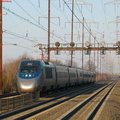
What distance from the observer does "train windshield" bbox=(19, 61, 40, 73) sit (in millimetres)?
26188

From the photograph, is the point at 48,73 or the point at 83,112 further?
the point at 48,73

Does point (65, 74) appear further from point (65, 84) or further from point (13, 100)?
point (13, 100)

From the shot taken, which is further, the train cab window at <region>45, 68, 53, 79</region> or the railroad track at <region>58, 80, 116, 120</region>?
the train cab window at <region>45, 68, 53, 79</region>

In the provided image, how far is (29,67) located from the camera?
1038 inches

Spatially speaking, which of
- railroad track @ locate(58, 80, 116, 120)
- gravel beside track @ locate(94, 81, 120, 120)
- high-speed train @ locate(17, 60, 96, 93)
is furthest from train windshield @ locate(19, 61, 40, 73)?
gravel beside track @ locate(94, 81, 120, 120)

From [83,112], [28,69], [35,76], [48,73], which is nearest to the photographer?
[83,112]

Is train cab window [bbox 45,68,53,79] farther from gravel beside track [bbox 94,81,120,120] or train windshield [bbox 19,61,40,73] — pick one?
gravel beside track [bbox 94,81,120,120]

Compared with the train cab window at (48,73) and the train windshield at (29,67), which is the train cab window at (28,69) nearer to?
the train windshield at (29,67)

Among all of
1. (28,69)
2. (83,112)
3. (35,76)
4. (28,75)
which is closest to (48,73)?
(28,69)

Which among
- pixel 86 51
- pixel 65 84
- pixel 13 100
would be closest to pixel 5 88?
pixel 65 84

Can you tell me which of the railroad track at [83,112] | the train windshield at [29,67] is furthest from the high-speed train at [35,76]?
the railroad track at [83,112]

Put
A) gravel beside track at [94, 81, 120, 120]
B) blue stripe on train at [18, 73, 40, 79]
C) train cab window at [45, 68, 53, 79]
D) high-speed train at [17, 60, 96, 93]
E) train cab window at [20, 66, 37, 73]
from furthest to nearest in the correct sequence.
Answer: train cab window at [45, 68, 53, 79] < train cab window at [20, 66, 37, 73] < blue stripe on train at [18, 73, 40, 79] < high-speed train at [17, 60, 96, 93] < gravel beside track at [94, 81, 120, 120]

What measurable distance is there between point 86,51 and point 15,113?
43127 millimetres

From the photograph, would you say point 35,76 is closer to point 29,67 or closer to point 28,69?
point 28,69
